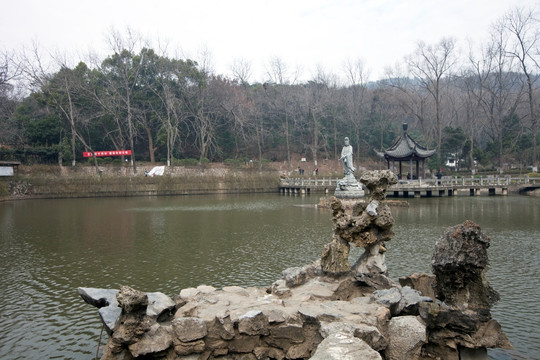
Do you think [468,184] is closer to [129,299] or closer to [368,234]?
[368,234]

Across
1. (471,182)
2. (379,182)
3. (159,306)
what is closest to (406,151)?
(471,182)

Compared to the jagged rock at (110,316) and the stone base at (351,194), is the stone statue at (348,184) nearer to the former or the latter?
the stone base at (351,194)

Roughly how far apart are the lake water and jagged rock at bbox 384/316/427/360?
1430 millimetres

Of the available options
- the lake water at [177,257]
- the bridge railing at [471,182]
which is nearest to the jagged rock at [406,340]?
the lake water at [177,257]

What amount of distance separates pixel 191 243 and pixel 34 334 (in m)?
7.04

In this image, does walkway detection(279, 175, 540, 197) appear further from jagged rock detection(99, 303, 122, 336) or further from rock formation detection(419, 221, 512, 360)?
jagged rock detection(99, 303, 122, 336)

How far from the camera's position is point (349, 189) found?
943 inches

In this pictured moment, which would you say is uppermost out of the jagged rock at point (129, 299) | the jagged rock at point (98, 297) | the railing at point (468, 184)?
the railing at point (468, 184)

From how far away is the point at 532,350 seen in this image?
5887mm

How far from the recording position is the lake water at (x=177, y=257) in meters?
6.92

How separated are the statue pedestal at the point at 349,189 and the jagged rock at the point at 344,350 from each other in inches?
761

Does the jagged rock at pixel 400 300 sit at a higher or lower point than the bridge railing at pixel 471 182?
lower

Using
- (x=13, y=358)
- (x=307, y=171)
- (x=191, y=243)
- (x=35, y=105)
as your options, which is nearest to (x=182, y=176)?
(x=307, y=171)

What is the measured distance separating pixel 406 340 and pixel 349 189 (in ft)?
61.9
